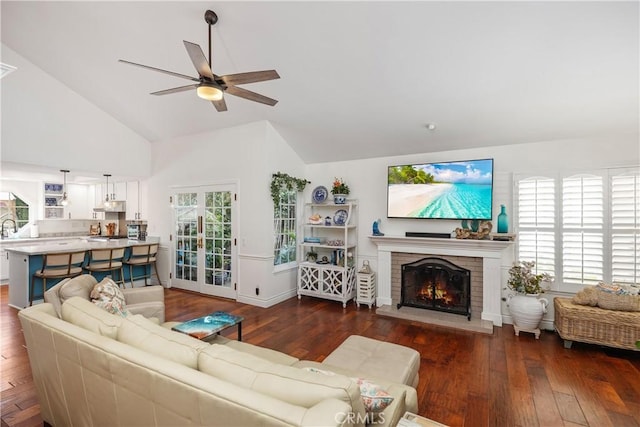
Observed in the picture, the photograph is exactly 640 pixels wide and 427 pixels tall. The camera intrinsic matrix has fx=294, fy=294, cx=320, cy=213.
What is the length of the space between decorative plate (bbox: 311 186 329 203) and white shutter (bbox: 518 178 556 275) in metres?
2.96

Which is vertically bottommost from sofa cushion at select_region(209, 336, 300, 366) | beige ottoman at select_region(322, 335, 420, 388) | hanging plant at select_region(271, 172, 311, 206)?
beige ottoman at select_region(322, 335, 420, 388)

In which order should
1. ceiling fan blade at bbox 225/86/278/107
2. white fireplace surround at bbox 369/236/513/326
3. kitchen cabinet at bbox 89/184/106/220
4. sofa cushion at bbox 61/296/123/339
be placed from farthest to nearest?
kitchen cabinet at bbox 89/184/106/220
white fireplace surround at bbox 369/236/513/326
ceiling fan blade at bbox 225/86/278/107
sofa cushion at bbox 61/296/123/339

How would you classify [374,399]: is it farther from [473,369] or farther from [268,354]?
[473,369]

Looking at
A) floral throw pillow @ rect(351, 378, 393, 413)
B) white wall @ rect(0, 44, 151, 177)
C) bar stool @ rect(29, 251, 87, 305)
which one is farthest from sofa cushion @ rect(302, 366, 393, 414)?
white wall @ rect(0, 44, 151, 177)

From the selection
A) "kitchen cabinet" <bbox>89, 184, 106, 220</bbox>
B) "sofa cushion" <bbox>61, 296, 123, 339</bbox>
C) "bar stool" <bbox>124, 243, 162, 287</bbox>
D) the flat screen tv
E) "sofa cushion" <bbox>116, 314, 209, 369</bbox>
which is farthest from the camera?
Result: "kitchen cabinet" <bbox>89, 184, 106, 220</bbox>

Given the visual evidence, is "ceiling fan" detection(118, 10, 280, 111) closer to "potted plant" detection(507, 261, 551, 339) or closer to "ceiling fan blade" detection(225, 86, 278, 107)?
"ceiling fan blade" detection(225, 86, 278, 107)

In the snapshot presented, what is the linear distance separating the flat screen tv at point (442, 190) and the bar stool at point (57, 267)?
16.4 ft

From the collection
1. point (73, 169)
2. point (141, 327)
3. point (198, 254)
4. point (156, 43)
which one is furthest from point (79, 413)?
point (73, 169)

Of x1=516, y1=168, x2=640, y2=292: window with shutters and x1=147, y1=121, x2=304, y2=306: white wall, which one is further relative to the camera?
x1=147, y1=121, x2=304, y2=306: white wall

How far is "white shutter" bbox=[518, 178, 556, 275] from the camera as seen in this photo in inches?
153

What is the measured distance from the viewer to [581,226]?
12.2 ft

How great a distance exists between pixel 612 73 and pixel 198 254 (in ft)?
20.1

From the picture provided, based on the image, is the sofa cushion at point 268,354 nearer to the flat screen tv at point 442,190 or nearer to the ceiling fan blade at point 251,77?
the ceiling fan blade at point 251,77

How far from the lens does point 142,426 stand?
1389 millimetres
